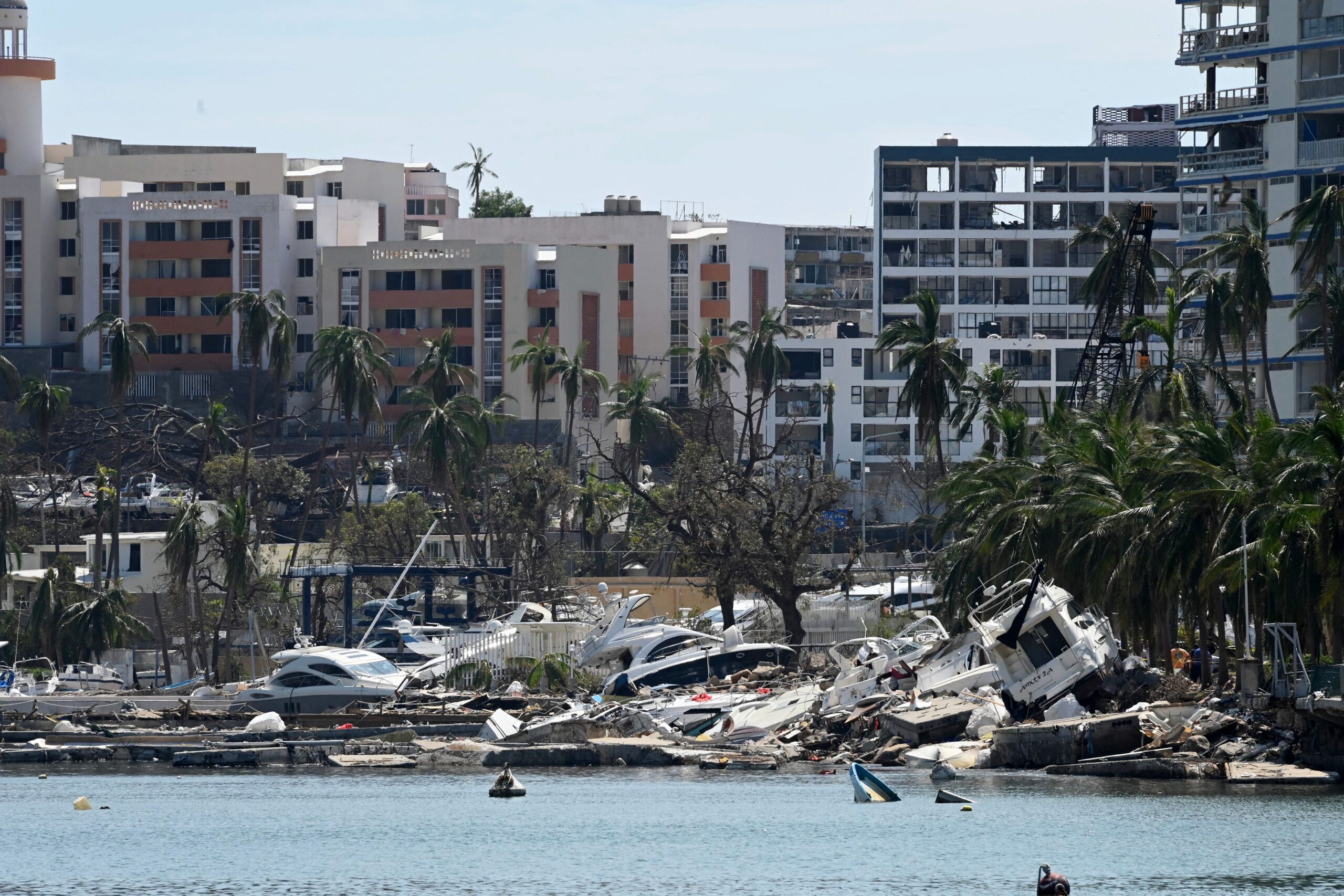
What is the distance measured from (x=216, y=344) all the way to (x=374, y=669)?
269ft

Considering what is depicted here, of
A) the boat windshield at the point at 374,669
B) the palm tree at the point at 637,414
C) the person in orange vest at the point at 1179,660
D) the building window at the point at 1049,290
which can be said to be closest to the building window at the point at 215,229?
the palm tree at the point at 637,414

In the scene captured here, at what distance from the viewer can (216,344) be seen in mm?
156000

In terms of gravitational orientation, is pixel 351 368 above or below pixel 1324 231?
below

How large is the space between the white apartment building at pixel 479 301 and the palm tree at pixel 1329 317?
7073 cm

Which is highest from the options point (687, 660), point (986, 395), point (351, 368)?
point (351, 368)

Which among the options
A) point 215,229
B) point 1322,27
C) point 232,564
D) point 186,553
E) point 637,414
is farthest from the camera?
point 215,229

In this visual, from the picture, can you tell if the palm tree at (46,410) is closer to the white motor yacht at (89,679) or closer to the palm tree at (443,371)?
the palm tree at (443,371)

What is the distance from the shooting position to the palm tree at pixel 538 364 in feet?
439

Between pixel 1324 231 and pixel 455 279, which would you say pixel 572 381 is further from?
pixel 1324 231

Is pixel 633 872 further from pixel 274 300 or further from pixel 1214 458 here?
pixel 274 300

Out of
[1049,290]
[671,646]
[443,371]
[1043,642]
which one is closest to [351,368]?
[443,371]

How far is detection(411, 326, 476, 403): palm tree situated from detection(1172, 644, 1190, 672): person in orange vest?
6945cm

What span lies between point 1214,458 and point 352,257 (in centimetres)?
10105

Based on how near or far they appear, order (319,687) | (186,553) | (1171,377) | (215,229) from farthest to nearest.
Result: (215,229) → (186,553) → (1171,377) → (319,687)
